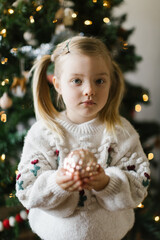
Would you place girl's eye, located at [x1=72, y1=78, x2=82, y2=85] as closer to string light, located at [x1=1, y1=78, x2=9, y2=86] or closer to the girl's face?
the girl's face

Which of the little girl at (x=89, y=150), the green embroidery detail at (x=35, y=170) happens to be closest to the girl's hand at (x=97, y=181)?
the little girl at (x=89, y=150)

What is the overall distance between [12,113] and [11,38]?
338mm

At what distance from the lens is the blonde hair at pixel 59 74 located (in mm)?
804

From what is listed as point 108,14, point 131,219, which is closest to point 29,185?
point 131,219

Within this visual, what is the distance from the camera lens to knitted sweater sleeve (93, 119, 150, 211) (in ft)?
2.35

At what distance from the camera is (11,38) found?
1.10 meters

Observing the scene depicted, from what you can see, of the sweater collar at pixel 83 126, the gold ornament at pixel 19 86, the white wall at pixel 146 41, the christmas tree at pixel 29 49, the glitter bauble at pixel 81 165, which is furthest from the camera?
the white wall at pixel 146 41

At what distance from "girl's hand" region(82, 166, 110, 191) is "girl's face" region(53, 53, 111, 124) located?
21 centimetres

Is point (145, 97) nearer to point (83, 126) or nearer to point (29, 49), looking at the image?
point (83, 126)

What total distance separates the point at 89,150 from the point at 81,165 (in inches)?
8.0

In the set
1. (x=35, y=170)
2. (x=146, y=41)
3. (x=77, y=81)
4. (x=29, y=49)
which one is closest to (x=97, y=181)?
(x=35, y=170)

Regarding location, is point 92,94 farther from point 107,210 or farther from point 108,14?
point 108,14

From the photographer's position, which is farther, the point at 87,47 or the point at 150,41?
the point at 150,41

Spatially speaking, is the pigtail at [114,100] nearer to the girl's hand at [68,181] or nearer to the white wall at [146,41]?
the girl's hand at [68,181]
